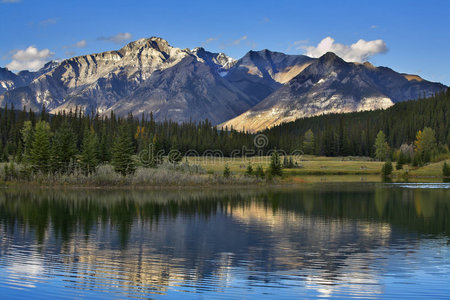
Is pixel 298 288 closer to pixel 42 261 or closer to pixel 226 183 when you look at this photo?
pixel 42 261

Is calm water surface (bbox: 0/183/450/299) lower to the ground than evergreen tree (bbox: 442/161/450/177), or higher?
lower

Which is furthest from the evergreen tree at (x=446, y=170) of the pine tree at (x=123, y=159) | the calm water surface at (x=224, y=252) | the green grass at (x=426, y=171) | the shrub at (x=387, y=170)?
the pine tree at (x=123, y=159)

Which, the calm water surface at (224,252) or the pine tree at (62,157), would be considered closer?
the calm water surface at (224,252)

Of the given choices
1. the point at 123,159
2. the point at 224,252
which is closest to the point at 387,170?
the point at 123,159

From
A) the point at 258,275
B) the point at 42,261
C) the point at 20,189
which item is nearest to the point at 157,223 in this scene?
the point at 42,261

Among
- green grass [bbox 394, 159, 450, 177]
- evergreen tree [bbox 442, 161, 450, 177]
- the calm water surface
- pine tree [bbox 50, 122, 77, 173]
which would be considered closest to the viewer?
the calm water surface

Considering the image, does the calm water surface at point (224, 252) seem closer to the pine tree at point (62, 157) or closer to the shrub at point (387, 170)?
the pine tree at point (62, 157)

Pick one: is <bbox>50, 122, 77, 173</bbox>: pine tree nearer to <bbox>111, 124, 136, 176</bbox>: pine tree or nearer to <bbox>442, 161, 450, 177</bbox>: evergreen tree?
<bbox>111, 124, 136, 176</bbox>: pine tree

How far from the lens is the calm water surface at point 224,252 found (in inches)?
839

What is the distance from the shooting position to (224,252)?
29.6 m

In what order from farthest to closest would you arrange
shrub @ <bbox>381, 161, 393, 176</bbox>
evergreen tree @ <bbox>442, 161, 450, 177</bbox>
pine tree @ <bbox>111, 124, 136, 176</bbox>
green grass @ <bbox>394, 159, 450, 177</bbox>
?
green grass @ <bbox>394, 159, 450, 177</bbox>, shrub @ <bbox>381, 161, 393, 176</bbox>, evergreen tree @ <bbox>442, 161, 450, 177</bbox>, pine tree @ <bbox>111, 124, 136, 176</bbox>

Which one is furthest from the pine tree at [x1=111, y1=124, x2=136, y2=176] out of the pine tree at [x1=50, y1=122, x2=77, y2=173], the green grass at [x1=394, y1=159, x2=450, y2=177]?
the green grass at [x1=394, y1=159, x2=450, y2=177]

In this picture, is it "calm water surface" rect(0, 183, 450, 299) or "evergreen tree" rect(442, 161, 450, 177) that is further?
"evergreen tree" rect(442, 161, 450, 177)

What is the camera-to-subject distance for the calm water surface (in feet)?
69.9
